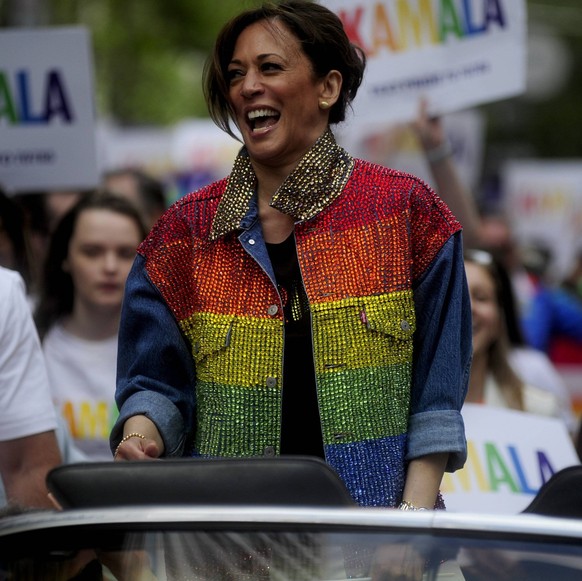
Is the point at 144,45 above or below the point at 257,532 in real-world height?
above

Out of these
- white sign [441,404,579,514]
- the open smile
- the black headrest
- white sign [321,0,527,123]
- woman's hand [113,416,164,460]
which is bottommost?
white sign [441,404,579,514]

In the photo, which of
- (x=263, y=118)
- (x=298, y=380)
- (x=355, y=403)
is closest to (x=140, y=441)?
(x=298, y=380)

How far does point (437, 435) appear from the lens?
9.92 feet

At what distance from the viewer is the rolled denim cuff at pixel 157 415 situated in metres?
3.09

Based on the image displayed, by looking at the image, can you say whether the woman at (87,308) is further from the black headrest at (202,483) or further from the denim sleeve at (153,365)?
the black headrest at (202,483)

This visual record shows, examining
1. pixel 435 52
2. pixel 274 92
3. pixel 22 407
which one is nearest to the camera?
pixel 274 92

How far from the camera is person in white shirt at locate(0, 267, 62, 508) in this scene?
12.3 ft

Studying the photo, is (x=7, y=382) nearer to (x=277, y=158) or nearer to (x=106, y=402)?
(x=277, y=158)

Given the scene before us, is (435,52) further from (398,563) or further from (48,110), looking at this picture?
(398,563)

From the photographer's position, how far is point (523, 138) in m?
51.2

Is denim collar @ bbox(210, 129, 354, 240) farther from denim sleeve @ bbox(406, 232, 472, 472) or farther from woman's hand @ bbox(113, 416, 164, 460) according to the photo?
woman's hand @ bbox(113, 416, 164, 460)

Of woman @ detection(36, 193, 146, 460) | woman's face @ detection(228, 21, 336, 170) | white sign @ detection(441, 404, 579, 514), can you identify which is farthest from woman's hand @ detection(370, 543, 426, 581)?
woman @ detection(36, 193, 146, 460)

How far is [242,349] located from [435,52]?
3.64m

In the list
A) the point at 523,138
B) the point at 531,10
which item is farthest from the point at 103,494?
the point at 523,138
